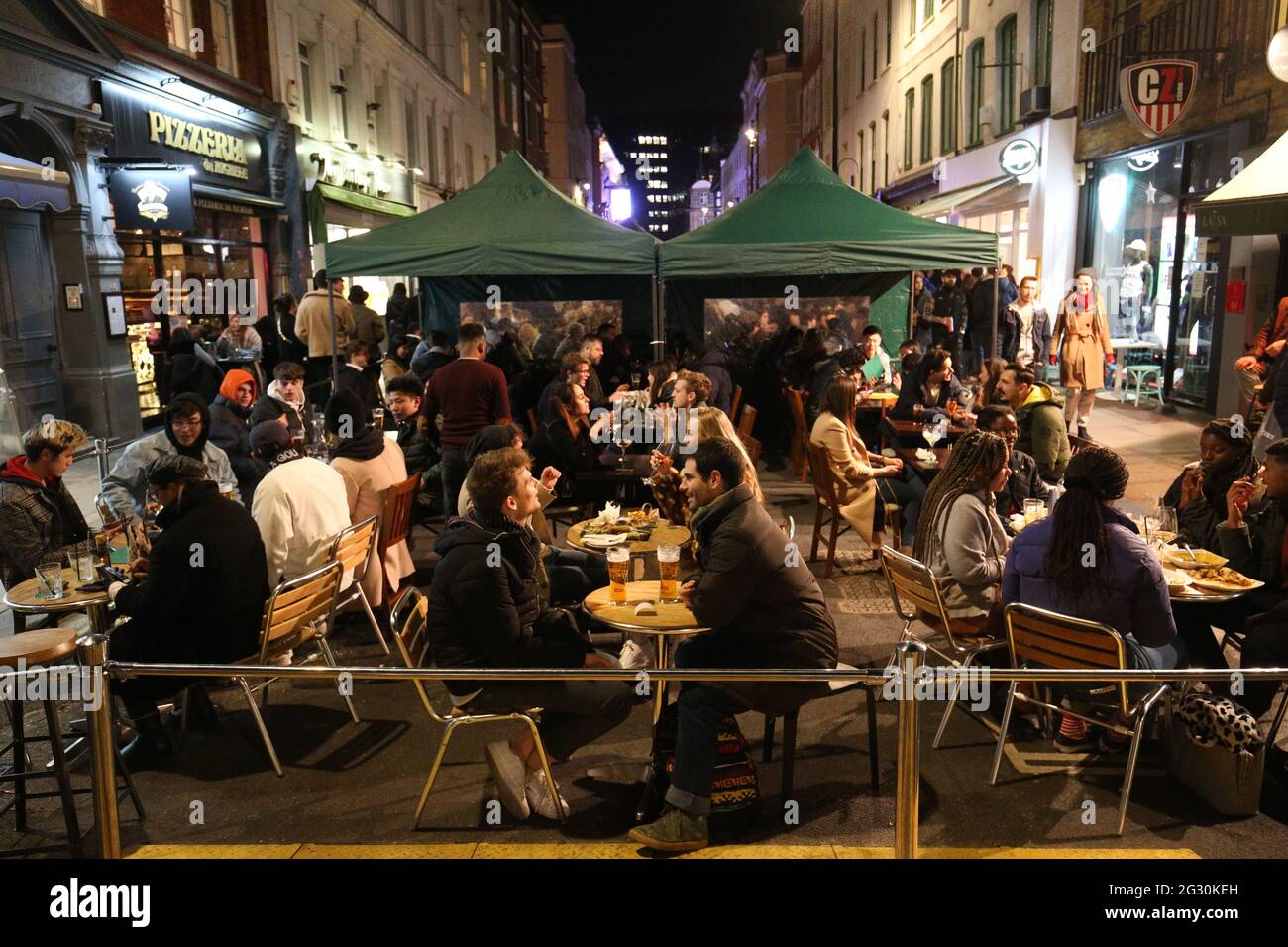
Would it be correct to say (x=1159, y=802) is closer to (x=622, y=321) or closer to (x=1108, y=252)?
(x=622, y=321)

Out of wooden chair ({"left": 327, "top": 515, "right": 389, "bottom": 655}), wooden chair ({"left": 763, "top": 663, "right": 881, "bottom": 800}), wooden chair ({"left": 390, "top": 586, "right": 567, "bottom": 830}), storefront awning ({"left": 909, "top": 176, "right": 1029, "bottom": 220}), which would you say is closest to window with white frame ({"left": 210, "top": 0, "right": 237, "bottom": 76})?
Result: storefront awning ({"left": 909, "top": 176, "right": 1029, "bottom": 220})

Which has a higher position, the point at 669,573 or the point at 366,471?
the point at 366,471

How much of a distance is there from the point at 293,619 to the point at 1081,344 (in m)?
10.8

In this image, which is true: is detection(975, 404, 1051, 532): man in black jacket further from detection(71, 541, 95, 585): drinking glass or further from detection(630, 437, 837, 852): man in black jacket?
detection(71, 541, 95, 585): drinking glass

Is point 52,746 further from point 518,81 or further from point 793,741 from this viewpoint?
point 518,81

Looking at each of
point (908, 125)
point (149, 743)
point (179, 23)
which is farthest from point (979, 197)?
point (149, 743)

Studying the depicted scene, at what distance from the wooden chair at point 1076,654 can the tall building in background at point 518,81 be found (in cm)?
3806

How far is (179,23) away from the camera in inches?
612

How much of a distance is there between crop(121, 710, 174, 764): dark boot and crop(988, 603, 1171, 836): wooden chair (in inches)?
164

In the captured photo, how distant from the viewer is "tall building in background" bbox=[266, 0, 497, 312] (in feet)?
64.4

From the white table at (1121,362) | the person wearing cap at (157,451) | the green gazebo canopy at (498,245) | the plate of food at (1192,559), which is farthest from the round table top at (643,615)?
the white table at (1121,362)
